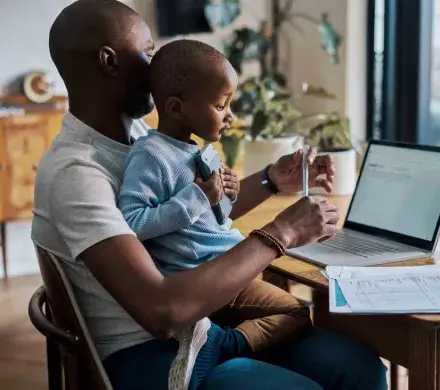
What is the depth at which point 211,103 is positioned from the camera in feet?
4.50

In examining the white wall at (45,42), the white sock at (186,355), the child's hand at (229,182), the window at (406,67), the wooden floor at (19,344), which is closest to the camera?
the white sock at (186,355)

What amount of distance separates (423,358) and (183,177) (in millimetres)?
526

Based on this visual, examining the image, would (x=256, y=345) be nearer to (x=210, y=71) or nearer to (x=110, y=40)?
(x=210, y=71)

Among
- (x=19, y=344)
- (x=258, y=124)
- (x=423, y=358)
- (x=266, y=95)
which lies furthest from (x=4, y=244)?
(x=423, y=358)

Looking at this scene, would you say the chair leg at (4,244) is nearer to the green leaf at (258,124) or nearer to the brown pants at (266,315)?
the green leaf at (258,124)

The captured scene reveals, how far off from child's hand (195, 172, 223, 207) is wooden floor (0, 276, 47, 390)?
1.55m

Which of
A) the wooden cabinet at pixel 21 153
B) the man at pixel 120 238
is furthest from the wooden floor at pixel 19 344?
the man at pixel 120 238

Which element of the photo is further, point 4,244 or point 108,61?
point 4,244

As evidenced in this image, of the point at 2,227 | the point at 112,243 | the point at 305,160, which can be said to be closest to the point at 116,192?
the point at 112,243

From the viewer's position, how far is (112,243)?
1167 mm

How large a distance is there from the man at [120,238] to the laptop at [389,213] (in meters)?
0.23

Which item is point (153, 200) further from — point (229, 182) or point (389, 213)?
point (389, 213)

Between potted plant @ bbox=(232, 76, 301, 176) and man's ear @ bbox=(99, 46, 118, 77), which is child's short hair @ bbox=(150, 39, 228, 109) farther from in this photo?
potted plant @ bbox=(232, 76, 301, 176)

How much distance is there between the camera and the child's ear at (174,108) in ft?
4.48
